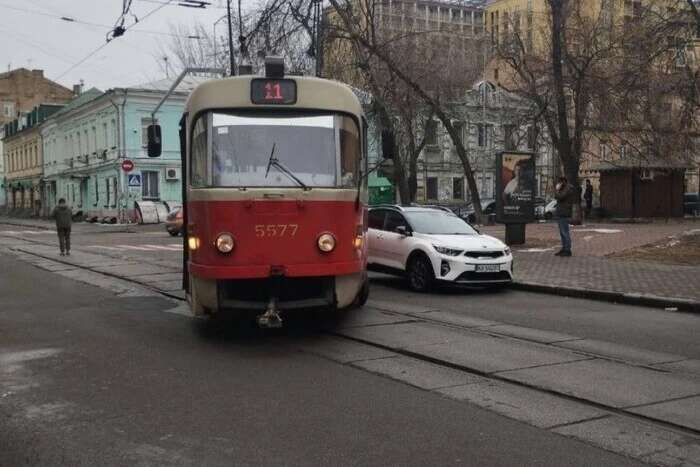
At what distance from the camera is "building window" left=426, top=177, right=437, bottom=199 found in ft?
181

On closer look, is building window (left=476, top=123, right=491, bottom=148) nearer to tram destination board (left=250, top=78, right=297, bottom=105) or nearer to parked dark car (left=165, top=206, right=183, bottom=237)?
parked dark car (left=165, top=206, right=183, bottom=237)

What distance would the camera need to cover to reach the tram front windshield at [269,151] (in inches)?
332

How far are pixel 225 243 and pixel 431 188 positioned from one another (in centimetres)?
4805

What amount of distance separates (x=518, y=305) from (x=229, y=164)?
5598 millimetres

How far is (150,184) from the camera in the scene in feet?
165

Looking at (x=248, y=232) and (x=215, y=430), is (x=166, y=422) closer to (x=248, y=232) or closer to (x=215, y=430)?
(x=215, y=430)

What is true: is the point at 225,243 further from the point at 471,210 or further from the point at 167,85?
the point at 167,85

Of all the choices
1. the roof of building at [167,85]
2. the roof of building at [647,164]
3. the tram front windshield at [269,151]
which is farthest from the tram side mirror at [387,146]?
the roof of building at [167,85]

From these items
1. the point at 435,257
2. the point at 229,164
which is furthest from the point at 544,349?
the point at 435,257

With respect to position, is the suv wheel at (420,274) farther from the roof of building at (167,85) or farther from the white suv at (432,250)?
the roof of building at (167,85)

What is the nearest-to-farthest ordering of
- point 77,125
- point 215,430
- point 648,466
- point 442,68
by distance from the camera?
point 648,466 < point 215,430 < point 442,68 < point 77,125

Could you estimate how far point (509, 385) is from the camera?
22.1 ft

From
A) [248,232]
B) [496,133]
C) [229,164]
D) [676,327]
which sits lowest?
[676,327]

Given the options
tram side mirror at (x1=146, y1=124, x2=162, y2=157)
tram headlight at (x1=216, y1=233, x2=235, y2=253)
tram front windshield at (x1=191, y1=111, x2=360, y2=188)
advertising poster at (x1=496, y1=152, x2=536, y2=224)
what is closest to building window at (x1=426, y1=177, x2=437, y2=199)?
advertising poster at (x1=496, y1=152, x2=536, y2=224)
